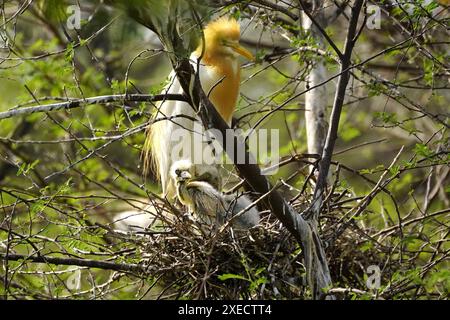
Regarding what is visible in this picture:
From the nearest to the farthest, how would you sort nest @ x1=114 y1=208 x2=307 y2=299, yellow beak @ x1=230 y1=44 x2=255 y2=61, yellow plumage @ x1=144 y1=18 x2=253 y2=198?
nest @ x1=114 y1=208 x2=307 y2=299 → yellow beak @ x1=230 y1=44 x2=255 y2=61 → yellow plumage @ x1=144 y1=18 x2=253 y2=198

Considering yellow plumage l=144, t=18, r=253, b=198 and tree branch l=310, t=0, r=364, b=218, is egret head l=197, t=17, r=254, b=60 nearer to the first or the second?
yellow plumage l=144, t=18, r=253, b=198

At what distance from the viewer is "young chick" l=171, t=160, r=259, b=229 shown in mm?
3553

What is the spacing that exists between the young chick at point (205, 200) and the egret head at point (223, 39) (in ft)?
3.00

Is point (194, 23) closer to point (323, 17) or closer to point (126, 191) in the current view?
point (323, 17)

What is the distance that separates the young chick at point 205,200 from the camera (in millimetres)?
3553

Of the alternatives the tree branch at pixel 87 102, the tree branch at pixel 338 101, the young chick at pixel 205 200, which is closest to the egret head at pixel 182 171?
the young chick at pixel 205 200

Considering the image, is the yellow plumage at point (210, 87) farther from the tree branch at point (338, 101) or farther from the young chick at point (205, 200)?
the tree branch at point (338, 101)

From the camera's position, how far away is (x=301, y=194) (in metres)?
3.53

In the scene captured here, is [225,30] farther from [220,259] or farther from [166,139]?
[220,259]

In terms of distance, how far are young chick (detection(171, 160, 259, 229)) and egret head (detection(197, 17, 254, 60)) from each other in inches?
36.0

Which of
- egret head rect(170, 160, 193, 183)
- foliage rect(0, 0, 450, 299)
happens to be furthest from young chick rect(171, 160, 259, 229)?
foliage rect(0, 0, 450, 299)

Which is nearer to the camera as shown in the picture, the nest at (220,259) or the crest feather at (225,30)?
the nest at (220,259)

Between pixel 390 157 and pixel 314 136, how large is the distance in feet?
9.72
